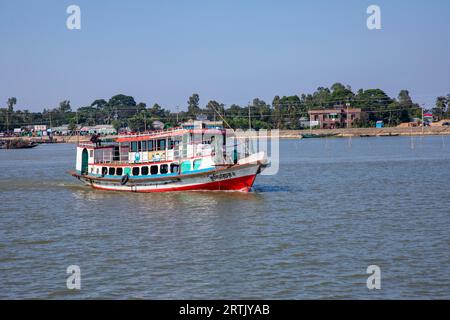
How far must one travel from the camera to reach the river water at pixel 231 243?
72.2ft

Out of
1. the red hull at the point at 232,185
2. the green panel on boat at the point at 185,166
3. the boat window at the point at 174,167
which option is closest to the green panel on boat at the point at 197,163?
the green panel on boat at the point at 185,166

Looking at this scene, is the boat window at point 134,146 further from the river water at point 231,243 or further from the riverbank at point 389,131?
the riverbank at point 389,131

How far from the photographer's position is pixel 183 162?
44719mm

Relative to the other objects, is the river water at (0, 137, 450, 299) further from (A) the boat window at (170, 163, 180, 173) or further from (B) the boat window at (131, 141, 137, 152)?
(B) the boat window at (131, 141, 137, 152)

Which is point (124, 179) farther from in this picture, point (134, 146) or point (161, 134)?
point (161, 134)

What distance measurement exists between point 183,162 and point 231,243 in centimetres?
1666

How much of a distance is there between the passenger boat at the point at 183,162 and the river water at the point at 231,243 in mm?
1006

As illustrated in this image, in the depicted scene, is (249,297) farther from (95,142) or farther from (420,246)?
(95,142)
